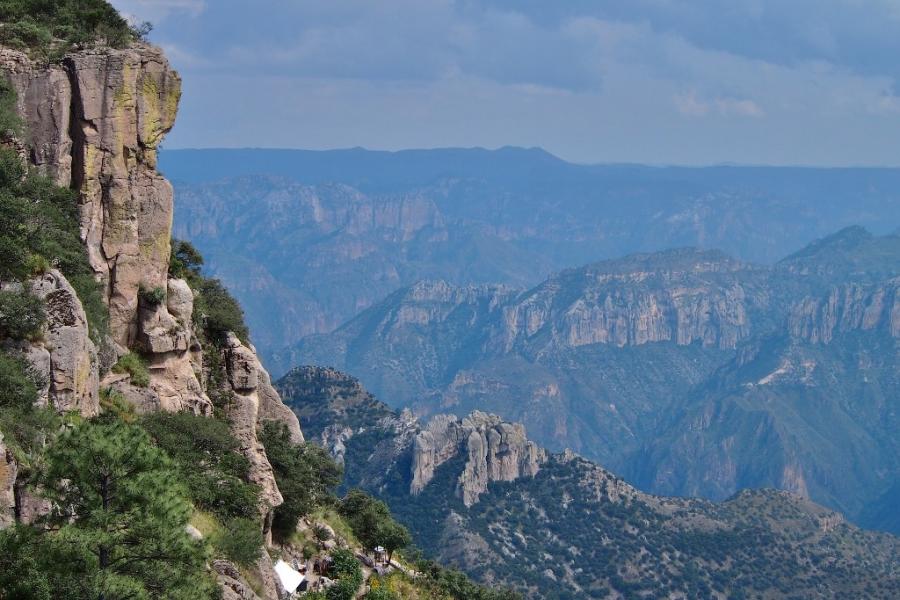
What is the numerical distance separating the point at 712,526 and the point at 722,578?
46.1 ft

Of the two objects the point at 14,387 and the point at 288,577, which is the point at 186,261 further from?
the point at 14,387

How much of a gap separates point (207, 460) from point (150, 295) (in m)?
6.13

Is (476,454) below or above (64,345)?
below

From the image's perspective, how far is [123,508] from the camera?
72.4ft

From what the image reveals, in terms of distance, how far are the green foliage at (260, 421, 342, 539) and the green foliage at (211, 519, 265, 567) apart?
943 centimetres

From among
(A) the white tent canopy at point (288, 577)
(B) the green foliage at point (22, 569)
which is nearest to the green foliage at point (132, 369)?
(A) the white tent canopy at point (288, 577)

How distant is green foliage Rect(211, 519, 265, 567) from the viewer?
29.6 m

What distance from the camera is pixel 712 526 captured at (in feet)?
509

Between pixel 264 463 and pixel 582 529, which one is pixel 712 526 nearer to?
pixel 582 529

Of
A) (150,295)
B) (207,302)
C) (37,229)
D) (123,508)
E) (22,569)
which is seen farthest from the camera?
(207,302)

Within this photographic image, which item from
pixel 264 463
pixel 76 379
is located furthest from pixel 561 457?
pixel 76 379

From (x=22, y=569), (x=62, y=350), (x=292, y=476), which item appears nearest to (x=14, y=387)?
(x=62, y=350)

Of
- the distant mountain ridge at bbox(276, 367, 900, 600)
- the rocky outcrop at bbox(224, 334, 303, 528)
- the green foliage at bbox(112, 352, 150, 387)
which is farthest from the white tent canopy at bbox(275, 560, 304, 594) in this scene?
the distant mountain ridge at bbox(276, 367, 900, 600)

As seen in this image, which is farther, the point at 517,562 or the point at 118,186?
the point at 517,562
